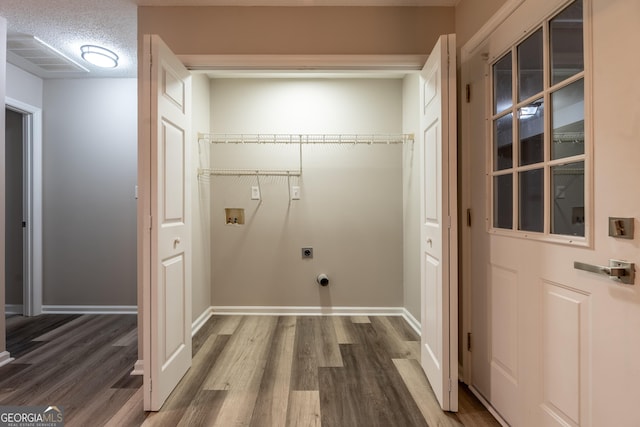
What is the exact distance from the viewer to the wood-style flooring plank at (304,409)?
156cm

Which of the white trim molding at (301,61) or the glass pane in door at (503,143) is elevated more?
the white trim molding at (301,61)

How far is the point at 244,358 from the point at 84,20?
263 centimetres

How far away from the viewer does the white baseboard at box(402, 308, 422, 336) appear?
2.67 metres

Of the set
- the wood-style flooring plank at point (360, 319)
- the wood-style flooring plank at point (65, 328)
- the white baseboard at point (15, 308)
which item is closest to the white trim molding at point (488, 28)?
the wood-style flooring plank at point (360, 319)

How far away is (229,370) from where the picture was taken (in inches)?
81.5

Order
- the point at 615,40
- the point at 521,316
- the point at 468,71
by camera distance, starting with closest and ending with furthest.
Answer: the point at 615,40 < the point at 521,316 < the point at 468,71

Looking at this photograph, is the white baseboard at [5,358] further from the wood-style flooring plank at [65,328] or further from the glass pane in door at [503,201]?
the glass pane in door at [503,201]

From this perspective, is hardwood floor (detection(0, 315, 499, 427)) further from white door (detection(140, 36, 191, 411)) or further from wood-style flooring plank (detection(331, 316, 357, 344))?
white door (detection(140, 36, 191, 411))

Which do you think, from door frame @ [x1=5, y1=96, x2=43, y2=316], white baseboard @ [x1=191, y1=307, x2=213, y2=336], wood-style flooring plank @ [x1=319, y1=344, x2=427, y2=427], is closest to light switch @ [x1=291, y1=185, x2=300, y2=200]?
white baseboard @ [x1=191, y1=307, x2=213, y2=336]

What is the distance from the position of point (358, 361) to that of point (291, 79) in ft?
8.64

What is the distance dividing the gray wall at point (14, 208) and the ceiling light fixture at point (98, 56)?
1407 millimetres

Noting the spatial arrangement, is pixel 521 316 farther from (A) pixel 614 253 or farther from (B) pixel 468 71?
(B) pixel 468 71

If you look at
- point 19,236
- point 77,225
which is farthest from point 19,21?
point 19,236

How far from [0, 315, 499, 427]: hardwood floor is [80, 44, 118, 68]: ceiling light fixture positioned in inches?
93.6
